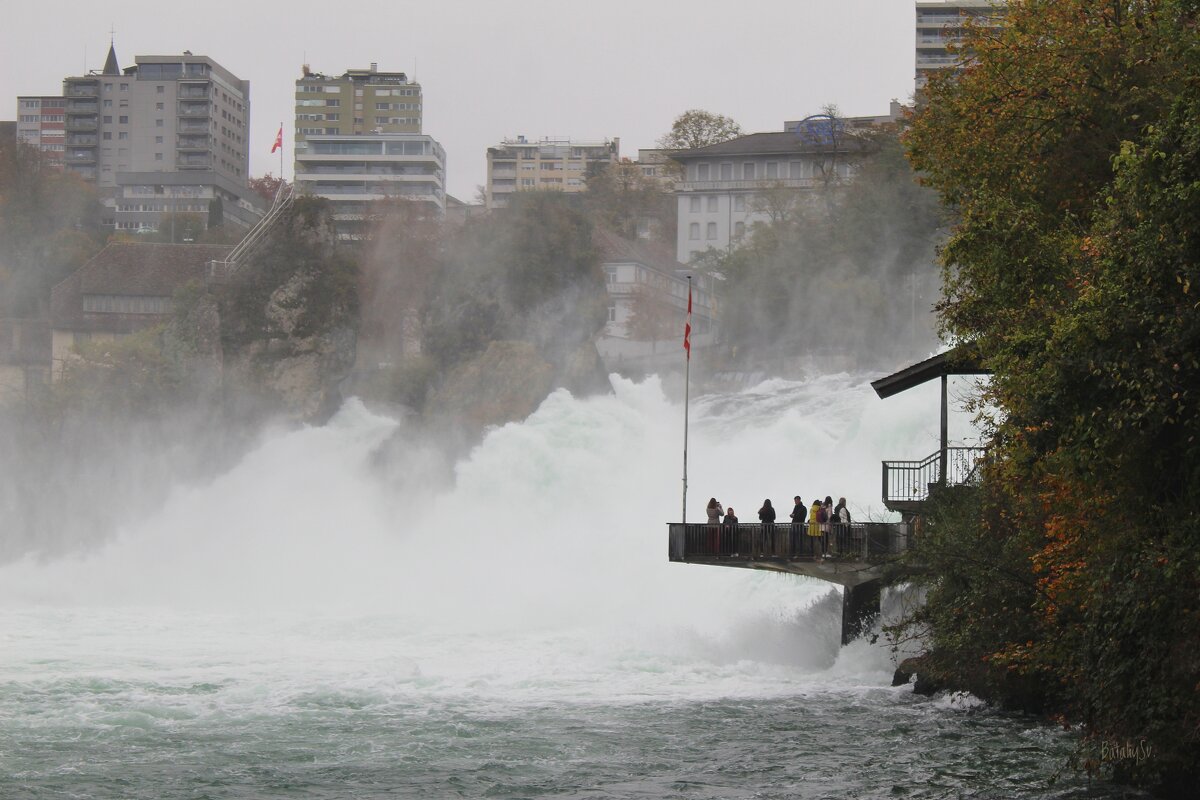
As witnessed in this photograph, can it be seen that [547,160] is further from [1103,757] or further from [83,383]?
[1103,757]

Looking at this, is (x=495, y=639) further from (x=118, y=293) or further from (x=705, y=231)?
(x=705, y=231)

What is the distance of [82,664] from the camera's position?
39.3 metres

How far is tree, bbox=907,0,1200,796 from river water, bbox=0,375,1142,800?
2.99 metres

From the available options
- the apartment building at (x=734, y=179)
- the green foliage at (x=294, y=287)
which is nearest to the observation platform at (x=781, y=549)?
the green foliage at (x=294, y=287)

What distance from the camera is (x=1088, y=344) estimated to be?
64.6ft

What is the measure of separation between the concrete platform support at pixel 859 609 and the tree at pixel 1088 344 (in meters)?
6.41

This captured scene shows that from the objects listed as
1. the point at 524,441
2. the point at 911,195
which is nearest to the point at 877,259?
the point at 911,195

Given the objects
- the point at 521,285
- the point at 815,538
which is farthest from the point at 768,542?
the point at 521,285

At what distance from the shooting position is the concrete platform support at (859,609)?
36.7m

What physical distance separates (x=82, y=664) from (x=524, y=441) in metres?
31.6

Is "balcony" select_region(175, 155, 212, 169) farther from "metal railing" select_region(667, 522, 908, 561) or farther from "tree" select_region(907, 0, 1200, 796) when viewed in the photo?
"tree" select_region(907, 0, 1200, 796)

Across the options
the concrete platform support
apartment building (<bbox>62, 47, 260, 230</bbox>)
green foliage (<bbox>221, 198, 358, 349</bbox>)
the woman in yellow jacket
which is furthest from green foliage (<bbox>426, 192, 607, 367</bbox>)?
apartment building (<bbox>62, 47, 260, 230</bbox>)

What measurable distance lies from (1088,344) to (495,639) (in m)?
27.3

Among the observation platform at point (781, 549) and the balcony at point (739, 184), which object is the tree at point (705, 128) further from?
the observation platform at point (781, 549)
